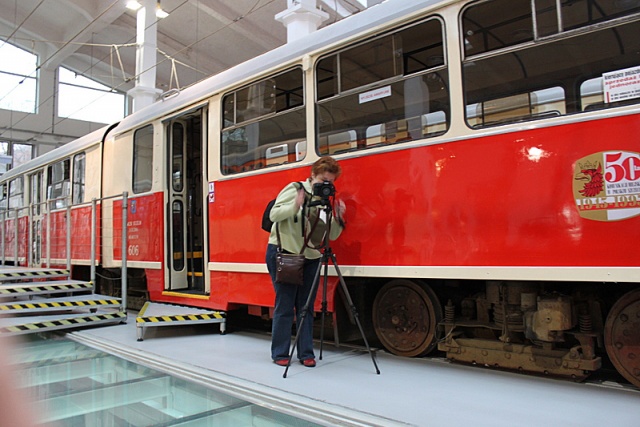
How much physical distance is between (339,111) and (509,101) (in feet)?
4.53

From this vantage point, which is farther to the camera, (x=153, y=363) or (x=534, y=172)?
(x=153, y=363)

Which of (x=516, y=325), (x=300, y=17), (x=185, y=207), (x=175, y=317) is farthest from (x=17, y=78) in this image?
(x=516, y=325)

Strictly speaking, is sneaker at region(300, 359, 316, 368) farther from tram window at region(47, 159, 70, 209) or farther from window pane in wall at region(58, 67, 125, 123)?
window pane in wall at region(58, 67, 125, 123)

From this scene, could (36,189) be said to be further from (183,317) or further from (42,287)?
(183,317)

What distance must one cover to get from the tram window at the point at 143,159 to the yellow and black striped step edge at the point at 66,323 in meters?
1.68

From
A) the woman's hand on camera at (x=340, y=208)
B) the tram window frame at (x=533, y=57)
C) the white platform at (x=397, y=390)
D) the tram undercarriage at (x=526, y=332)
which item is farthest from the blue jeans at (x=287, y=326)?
the tram window frame at (x=533, y=57)

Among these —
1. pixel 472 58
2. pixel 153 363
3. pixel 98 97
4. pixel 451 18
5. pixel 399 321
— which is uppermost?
pixel 98 97

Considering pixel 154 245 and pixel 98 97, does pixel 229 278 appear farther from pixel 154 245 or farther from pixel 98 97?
pixel 98 97

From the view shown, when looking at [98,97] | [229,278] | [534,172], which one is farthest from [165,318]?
[98,97]

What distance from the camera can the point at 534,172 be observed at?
311 centimetres

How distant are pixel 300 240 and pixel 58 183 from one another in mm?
6895

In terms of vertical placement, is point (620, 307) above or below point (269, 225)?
below

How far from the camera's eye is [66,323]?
5.62 metres

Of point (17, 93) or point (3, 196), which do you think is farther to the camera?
point (17, 93)
